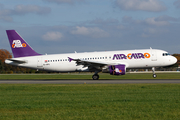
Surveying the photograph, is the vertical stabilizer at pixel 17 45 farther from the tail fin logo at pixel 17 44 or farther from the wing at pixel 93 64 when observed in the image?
the wing at pixel 93 64

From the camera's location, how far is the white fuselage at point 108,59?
35625mm

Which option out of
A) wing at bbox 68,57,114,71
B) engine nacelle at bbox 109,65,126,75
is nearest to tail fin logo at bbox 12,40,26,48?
wing at bbox 68,57,114,71

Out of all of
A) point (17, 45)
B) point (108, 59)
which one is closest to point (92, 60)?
point (108, 59)

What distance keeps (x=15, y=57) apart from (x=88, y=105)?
29.7 m

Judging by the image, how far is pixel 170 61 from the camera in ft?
120

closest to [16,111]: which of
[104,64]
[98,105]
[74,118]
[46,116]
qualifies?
[46,116]

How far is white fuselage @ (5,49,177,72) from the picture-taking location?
35.6m

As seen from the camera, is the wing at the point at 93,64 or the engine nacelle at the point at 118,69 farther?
the wing at the point at 93,64

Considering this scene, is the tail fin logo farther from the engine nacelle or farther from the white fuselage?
the engine nacelle

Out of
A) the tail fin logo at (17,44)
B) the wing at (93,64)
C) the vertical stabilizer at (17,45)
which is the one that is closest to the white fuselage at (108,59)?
the wing at (93,64)

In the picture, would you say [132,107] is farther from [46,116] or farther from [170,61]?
[170,61]

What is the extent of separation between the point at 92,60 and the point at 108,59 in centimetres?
242

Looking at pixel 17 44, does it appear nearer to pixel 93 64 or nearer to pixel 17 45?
pixel 17 45

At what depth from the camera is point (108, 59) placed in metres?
36.3
